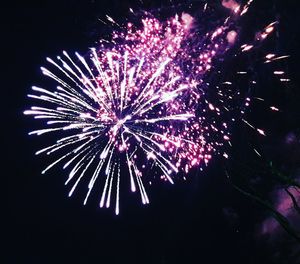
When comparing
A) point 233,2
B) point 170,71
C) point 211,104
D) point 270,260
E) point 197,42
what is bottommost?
point 270,260

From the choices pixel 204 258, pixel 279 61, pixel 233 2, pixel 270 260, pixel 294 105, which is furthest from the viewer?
pixel 204 258

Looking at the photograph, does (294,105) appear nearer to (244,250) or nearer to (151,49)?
(151,49)

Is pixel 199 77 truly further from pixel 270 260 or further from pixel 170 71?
pixel 270 260

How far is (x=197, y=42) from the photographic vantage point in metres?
10.5

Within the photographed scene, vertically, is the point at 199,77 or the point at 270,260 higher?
the point at 199,77

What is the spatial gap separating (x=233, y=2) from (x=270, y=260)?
16.2 m

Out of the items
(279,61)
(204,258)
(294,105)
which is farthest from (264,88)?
(204,258)

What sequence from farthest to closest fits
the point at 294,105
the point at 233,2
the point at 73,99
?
the point at 294,105 < the point at 233,2 < the point at 73,99

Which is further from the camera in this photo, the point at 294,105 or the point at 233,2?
the point at 294,105

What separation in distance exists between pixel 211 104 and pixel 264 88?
11.3ft

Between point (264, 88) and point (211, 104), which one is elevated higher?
point (264, 88)

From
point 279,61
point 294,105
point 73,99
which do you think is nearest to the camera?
point 73,99

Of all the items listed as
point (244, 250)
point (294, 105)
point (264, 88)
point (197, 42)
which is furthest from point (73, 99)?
point (244, 250)

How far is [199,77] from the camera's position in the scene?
10188 millimetres
